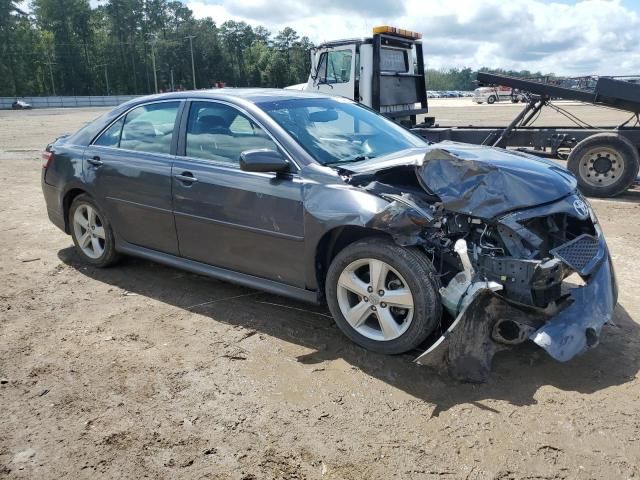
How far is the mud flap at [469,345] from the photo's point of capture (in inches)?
124

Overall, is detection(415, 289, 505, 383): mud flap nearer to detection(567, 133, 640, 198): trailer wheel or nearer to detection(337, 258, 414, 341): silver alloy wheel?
detection(337, 258, 414, 341): silver alloy wheel

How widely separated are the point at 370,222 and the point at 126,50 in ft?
367

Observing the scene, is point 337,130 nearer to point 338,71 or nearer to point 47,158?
point 47,158

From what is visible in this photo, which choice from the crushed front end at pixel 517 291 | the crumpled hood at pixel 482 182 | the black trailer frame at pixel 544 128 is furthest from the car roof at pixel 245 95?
the black trailer frame at pixel 544 128

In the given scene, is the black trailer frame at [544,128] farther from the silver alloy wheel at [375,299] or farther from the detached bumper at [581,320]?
the silver alloy wheel at [375,299]

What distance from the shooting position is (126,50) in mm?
102812

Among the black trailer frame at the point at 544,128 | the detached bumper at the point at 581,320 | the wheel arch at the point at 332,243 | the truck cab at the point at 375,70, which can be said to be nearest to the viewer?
the detached bumper at the point at 581,320

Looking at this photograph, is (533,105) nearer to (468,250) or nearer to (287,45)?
(468,250)

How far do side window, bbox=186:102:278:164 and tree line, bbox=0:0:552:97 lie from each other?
86.5 metres

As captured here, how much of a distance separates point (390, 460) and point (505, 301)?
121 centimetres

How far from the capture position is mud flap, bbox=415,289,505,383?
3.14m

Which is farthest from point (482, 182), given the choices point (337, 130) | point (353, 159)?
point (337, 130)

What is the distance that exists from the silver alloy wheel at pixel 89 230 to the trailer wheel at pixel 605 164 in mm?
7101

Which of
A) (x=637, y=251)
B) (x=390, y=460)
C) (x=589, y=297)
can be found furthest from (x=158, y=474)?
(x=637, y=251)
